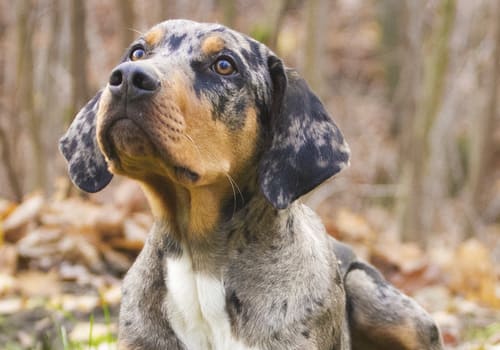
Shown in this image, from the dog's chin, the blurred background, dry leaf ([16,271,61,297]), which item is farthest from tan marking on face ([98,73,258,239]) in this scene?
dry leaf ([16,271,61,297])

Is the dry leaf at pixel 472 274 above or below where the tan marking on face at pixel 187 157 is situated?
below

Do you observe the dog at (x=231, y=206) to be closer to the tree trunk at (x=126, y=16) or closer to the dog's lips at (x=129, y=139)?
the dog's lips at (x=129, y=139)

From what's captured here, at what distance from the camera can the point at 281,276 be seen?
429 cm

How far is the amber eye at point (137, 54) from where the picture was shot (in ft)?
14.4

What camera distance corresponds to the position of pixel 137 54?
14.5ft

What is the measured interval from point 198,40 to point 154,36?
0.81 feet

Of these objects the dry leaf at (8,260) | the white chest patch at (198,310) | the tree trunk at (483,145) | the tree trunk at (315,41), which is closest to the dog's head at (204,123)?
the white chest patch at (198,310)

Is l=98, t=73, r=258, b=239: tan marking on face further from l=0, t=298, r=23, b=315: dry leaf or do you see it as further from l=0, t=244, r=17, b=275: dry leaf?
l=0, t=244, r=17, b=275: dry leaf

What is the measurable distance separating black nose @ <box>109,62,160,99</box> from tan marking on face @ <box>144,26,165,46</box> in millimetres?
632

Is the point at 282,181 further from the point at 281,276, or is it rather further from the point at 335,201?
the point at 335,201

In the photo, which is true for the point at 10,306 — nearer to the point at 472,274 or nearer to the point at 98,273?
the point at 98,273

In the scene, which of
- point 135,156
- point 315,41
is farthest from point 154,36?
point 315,41

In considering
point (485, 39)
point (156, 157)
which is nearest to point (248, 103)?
point (156, 157)

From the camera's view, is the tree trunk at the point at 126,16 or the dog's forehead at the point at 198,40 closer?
the dog's forehead at the point at 198,40
